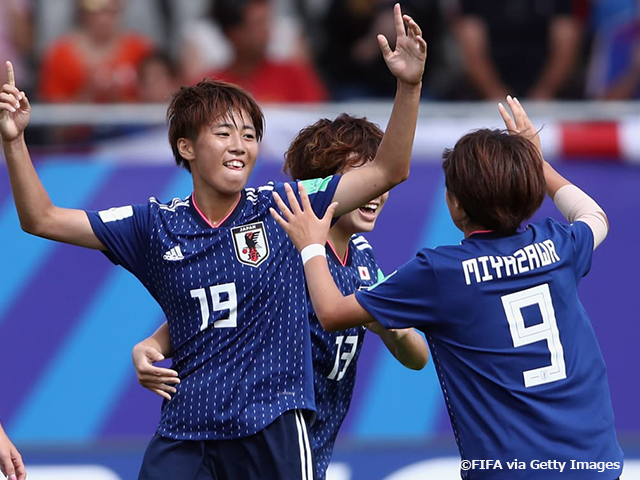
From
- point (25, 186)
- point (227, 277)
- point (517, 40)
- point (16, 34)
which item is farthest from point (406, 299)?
point (16, 34)

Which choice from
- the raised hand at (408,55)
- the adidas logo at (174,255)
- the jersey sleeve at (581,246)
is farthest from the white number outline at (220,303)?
the jersey sleeve at (581,246)

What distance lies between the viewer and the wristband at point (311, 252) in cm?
314

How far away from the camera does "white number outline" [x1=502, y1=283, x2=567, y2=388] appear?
3.04 m

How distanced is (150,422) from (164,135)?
6.83ft

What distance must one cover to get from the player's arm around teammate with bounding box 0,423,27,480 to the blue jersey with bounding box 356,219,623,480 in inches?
45.0

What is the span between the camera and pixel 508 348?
9.98 feet

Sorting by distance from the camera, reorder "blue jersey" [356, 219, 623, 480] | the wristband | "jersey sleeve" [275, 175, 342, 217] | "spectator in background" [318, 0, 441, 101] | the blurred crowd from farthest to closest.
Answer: "spectator in background" [318, 0, 441, 101]
the blurred crowd
"jersey sleeve" [275, 175, 342, 217]
the wristband
"blue jersey" [356, 219, 623, 480]

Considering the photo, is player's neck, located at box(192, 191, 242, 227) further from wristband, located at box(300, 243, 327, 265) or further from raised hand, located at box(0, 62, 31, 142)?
raised hand, located at box(0, 62, 31, 142)

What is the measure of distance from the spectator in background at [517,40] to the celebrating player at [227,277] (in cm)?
523

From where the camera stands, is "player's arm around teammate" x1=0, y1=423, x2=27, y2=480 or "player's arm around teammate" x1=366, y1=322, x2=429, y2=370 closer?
"player's arm around teammate" x1=0, y1=423, x2=27, y2=480

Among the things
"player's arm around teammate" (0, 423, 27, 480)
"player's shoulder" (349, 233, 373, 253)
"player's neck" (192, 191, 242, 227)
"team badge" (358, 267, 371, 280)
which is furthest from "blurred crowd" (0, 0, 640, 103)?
"player's arm around teammate" (0, 423, 27, 480)

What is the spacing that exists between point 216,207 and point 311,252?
50 centimetres

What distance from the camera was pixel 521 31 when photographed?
27.9 ft

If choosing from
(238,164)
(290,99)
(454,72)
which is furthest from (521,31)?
(238,164)
